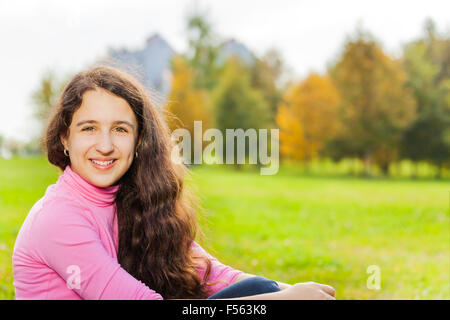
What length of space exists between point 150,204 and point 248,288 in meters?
0.55

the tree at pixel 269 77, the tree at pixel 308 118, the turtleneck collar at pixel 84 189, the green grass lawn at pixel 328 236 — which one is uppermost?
the tree at pixel 269 77

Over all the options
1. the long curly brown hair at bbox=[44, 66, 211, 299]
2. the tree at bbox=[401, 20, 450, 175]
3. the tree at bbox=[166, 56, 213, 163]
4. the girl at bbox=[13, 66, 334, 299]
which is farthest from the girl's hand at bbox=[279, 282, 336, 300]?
the tree at bbox=[401, 20, 450, 175]

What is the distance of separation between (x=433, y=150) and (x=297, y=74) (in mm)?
6809

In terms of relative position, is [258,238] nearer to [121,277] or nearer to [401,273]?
[401,273]

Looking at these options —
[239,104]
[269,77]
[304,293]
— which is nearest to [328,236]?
[304,293]

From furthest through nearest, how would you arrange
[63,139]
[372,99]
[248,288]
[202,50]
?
[372,99]
[202,50]
[63,139]
[248,288]

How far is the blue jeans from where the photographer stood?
1640 millimetres

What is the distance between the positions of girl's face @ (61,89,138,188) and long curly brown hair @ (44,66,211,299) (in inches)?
2.3

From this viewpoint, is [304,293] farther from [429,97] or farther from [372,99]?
[372,99]

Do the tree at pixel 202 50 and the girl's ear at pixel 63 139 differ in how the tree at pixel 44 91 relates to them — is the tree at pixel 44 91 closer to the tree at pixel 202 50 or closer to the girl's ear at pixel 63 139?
the tree at pixel 202 50

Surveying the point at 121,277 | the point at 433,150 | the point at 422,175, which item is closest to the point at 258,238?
the point at 121,277

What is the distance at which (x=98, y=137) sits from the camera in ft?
5.60

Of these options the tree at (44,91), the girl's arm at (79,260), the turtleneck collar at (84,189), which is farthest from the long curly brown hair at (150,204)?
the tree at (44,91)

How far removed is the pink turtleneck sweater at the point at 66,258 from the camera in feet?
5.02
